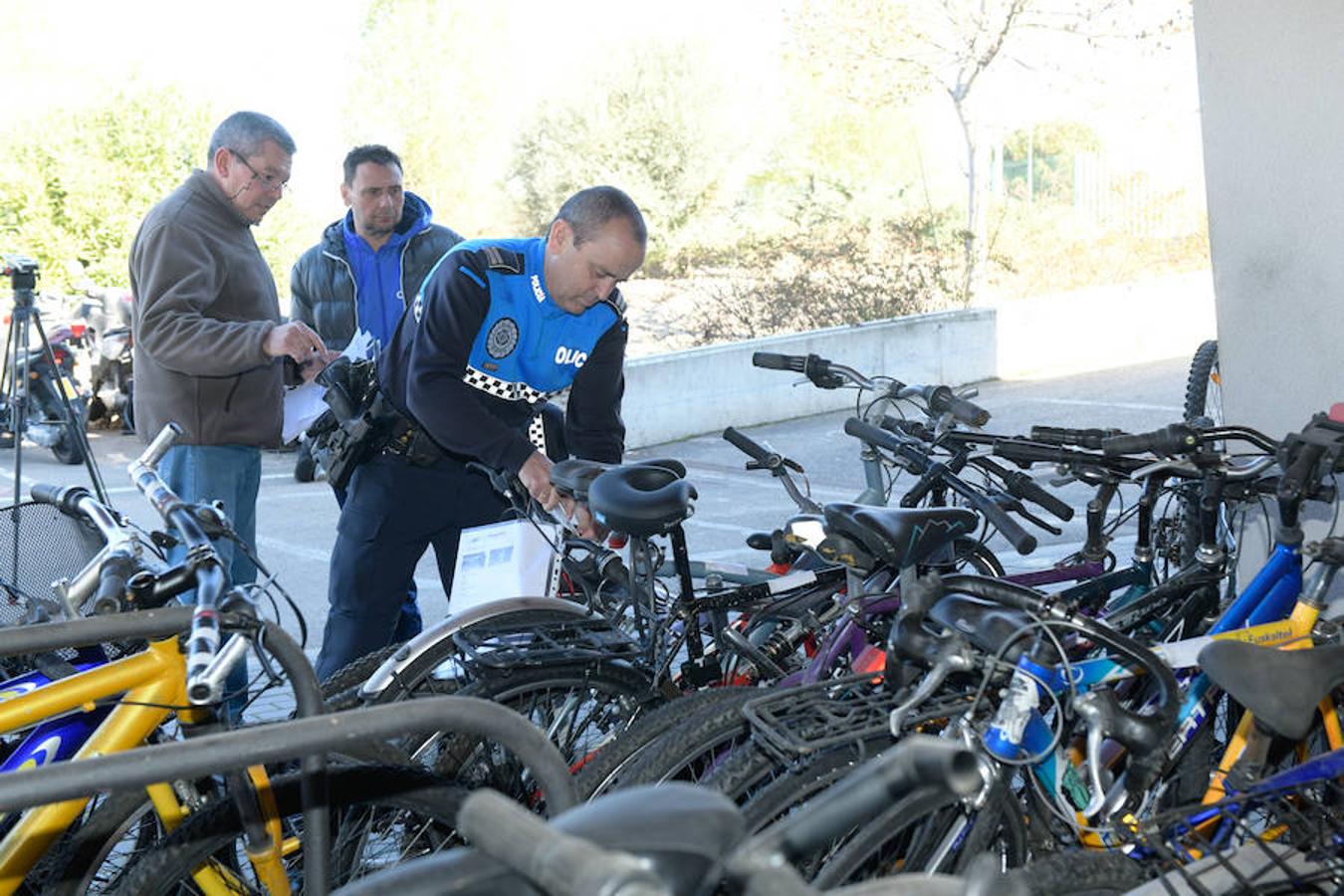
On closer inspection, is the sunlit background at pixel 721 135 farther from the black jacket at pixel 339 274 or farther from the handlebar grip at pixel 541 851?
the handlebar grip at pixel 541 851

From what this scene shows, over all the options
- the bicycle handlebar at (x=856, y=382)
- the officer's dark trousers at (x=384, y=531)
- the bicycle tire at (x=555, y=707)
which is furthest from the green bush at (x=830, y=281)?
the bicycle tire at (x=555, y=707)

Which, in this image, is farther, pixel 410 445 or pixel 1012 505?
pixel 410 445

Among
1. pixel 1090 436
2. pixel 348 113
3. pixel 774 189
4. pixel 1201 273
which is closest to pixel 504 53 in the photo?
pixel 348 113

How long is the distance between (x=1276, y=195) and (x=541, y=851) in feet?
13.4

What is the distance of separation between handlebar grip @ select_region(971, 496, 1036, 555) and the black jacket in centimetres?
269

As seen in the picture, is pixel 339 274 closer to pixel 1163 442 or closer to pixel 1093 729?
pixel 1163 442

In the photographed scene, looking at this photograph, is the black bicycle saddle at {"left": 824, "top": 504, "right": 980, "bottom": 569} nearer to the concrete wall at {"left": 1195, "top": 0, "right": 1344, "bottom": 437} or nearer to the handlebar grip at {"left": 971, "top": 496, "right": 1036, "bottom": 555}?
the handlebar grip at {"left": 971, "top": 496, "right": 1036, "bottom": 555}

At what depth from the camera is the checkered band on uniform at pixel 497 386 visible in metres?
4.39

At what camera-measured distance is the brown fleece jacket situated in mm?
4645

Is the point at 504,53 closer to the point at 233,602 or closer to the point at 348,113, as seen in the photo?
the point at 348,113

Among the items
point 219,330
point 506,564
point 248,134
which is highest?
point 248,134

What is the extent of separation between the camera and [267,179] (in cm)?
488

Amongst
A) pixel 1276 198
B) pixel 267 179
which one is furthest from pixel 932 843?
pixel 267 179

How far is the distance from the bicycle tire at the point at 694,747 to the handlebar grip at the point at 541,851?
153 centimetres
